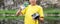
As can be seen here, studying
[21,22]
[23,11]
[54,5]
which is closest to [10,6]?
[54,5]

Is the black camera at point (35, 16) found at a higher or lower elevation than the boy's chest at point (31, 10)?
lower

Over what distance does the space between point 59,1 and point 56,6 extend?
620 mm

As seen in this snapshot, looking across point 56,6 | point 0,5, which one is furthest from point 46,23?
point 0,5

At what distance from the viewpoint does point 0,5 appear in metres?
10.9

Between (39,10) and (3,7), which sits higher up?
(39,10)

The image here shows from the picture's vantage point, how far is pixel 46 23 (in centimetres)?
612

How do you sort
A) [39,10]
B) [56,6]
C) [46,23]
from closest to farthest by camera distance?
[39,10]
[46,23]
[56,6]

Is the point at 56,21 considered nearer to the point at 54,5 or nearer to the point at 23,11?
the point at 23,11

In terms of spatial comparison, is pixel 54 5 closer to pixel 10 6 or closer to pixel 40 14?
pixel 10 6

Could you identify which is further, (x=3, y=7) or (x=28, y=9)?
(x=3, y=7)

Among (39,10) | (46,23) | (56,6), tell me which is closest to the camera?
(39,10)

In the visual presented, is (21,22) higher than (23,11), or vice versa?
(23,11)

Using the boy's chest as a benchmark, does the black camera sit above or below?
below

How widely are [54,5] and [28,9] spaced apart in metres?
8.19
